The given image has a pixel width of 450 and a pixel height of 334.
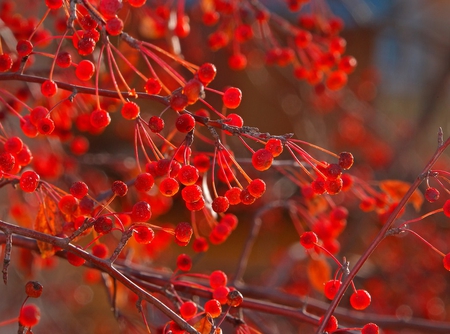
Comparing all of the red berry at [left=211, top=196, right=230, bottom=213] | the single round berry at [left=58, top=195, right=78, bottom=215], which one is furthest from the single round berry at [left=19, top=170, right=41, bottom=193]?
the red berry at [left=211, top=196, right=230, bottom=213]

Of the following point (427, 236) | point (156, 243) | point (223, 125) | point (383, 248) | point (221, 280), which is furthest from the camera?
point (383, 248)

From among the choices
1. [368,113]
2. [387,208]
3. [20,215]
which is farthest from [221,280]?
[368,113]

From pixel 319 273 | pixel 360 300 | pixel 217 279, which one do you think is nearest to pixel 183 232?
pixel 217 279

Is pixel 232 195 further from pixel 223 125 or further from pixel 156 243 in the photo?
pixel 156 243

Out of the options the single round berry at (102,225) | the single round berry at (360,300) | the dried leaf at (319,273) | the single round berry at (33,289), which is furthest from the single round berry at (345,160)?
the dried leaf at (319,273)

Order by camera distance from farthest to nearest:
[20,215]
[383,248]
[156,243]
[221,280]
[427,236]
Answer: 1. [383,248]
2. [427,236]
3. [156,243]
4. [20,215]
5. [221,280]

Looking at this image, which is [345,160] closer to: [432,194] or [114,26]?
[432,194]

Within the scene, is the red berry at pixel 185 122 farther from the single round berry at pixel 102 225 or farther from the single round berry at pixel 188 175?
the single round berry at pixel 102 225
